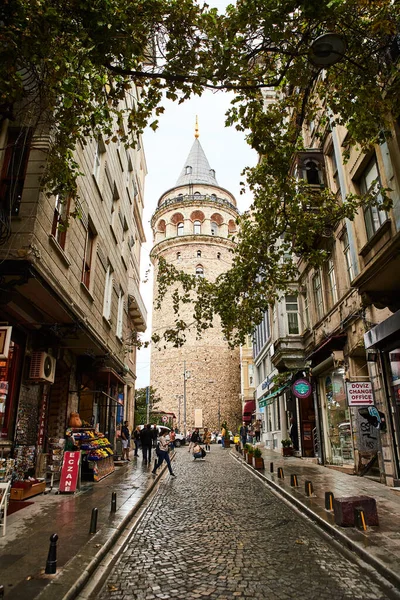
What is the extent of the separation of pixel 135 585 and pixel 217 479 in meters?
9.30

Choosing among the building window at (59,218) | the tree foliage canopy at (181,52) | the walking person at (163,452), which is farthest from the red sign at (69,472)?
the tree foliage canopy at (181,52)

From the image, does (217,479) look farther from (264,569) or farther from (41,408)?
(264,569)

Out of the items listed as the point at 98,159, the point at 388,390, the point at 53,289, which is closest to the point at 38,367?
the point at 53,289

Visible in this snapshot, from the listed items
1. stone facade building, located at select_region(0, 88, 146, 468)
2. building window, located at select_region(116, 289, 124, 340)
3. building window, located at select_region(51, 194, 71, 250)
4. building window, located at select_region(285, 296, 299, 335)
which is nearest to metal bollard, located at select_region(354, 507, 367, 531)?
stone facade building, located at select_region(0, 88, 146, 468)

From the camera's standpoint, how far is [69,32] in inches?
239

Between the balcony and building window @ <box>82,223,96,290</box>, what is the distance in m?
7.78

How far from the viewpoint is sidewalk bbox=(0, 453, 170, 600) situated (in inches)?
161

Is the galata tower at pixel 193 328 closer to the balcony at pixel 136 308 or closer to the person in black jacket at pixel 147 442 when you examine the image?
the balcony at pixel 136 308

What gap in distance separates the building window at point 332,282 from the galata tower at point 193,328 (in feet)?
91.9

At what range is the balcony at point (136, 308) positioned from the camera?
21.9 m

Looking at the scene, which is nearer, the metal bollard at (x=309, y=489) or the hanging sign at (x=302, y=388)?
the metal bollard at (x=309, y=489)

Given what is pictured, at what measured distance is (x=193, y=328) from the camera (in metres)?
43.0

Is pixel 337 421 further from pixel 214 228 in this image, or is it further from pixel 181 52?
pixel 214 228

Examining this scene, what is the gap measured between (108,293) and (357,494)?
10543mm
